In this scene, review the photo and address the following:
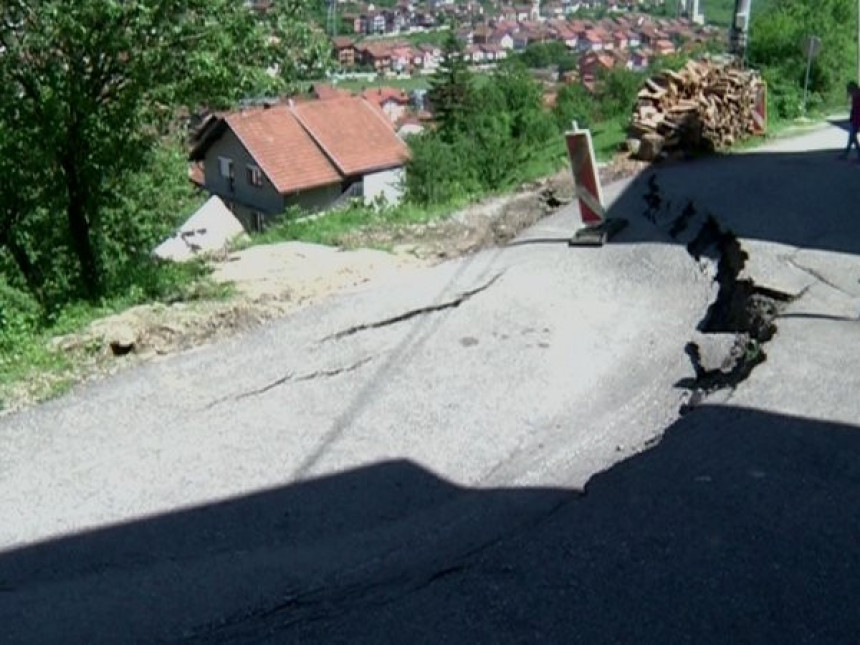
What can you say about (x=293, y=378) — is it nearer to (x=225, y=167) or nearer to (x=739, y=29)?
(x=739, y=29)

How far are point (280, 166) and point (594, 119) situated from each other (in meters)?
18.2

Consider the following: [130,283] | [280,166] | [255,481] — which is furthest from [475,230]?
[280,166]

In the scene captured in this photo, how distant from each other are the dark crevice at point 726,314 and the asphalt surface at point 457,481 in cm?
12

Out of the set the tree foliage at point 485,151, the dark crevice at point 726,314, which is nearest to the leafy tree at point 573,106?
the tree foliage at point 485,151

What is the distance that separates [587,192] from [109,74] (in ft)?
16.5

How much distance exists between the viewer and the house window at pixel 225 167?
43344 millimetres

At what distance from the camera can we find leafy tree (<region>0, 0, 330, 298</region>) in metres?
9.54

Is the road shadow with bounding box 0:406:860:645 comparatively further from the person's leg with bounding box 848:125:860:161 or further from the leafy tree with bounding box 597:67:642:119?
the leafy tree with bounding box 597:67:642:119

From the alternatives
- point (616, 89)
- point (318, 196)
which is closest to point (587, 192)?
point (616, 89)

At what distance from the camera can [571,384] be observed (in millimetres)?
7309

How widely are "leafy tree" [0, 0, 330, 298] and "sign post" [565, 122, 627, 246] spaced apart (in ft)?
9.57

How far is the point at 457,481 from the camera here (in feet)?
19.5

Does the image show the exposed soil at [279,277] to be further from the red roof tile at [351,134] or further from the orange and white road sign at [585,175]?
the red roof tile at [351,134]

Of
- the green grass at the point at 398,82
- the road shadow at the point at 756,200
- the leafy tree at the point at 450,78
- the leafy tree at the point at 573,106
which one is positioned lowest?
the green grass at the point at 398,82
